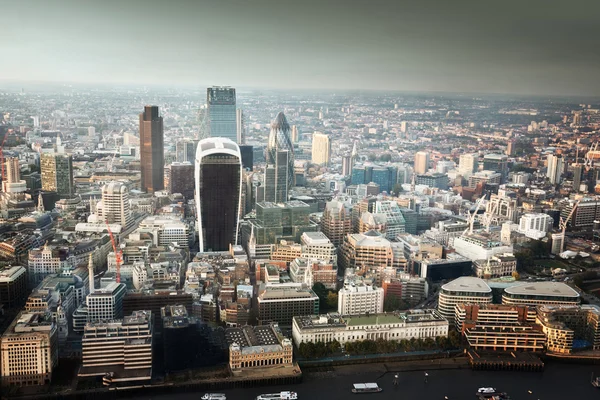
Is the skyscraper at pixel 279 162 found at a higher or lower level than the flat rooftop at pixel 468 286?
higher

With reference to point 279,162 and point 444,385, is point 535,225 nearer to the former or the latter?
point 279,162

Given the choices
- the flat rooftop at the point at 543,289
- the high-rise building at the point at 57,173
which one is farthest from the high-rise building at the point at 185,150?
the flat rooftop at the point at 543,289

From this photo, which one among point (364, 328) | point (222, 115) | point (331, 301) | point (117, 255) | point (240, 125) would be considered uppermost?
point (222, 115)

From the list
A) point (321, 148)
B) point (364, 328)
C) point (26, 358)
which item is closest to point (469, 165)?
point (321, 148)

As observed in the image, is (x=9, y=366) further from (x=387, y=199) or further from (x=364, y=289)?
(x=387, y=199)

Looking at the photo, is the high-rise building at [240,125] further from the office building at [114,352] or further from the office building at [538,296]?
the office building at [114,352]

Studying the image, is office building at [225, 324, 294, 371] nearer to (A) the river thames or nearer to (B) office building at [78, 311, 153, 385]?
(A) the river thames

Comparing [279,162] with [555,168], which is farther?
[555,168]
